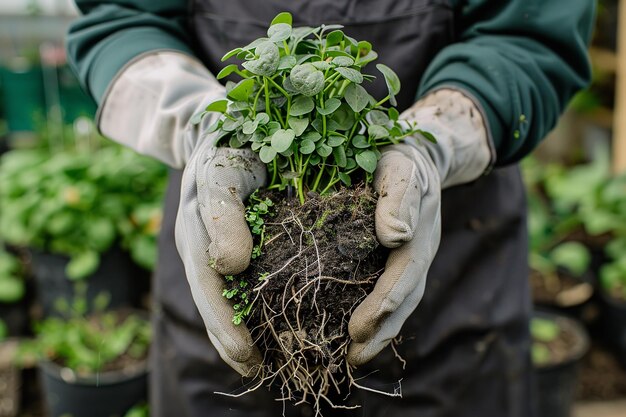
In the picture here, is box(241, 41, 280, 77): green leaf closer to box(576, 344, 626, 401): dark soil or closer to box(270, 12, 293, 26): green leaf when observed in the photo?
box(270, 12, 293, 26): green leaf

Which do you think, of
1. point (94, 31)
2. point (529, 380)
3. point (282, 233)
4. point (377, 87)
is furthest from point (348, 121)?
point (529, 380)

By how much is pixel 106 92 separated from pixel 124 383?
1275 mm

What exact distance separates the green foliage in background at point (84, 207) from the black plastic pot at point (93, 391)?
0.46 metres

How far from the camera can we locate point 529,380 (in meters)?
1.74

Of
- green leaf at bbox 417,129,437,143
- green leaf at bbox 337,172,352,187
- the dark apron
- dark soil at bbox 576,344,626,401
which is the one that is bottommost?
dark soil at bbox 576,344,626,401

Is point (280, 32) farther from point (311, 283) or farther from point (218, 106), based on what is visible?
point (311, 283)

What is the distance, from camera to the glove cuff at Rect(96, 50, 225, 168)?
138 cm

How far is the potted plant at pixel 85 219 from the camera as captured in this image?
284cm

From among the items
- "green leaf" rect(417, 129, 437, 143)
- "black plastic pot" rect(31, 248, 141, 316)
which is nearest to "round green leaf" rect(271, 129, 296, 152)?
"green leaf" rect(417, 129, 437, 143)

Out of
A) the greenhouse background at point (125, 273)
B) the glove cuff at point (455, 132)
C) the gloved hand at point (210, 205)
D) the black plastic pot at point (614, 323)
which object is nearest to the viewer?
the gloved hand at point (210, 205)

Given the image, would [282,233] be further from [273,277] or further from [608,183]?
[608,183]

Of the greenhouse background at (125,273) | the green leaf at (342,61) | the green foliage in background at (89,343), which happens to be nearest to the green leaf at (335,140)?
the green leaf at (342,61)

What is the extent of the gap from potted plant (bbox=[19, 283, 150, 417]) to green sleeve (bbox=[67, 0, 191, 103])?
1.21 meters

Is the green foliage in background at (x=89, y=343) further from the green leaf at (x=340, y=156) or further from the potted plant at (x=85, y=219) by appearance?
the green leaf at (x=340, y=156)
